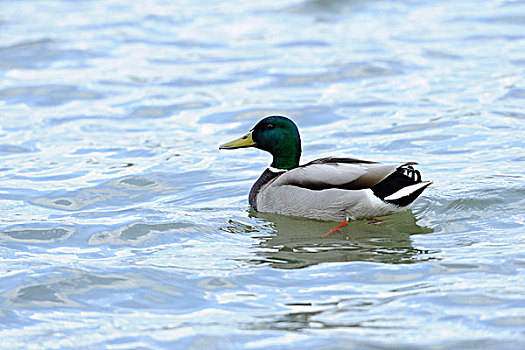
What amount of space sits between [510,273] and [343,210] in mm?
2012

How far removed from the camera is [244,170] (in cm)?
1009

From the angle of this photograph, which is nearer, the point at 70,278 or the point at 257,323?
the point at 257,323

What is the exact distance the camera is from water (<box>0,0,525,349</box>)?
582 cm

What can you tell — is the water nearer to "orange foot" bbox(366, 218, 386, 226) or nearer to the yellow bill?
"orange foot" bbox(366, 218, 386, 226)

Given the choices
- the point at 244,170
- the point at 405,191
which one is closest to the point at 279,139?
the point at 244,170

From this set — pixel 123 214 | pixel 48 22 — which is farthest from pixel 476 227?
pixel 48 22

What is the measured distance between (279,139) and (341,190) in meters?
1.14

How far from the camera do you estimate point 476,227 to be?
7473mm

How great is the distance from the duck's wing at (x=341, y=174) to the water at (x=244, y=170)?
37 centimetres

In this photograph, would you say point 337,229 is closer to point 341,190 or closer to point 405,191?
point 341,190

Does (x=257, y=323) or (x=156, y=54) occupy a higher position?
(x=156, y=54)

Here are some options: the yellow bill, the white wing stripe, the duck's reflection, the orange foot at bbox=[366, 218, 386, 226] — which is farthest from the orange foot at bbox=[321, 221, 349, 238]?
the yellow bill

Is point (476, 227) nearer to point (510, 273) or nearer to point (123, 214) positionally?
point (510, 273)


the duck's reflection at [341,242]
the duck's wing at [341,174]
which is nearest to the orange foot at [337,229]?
the duck's reflection at [341,242]
